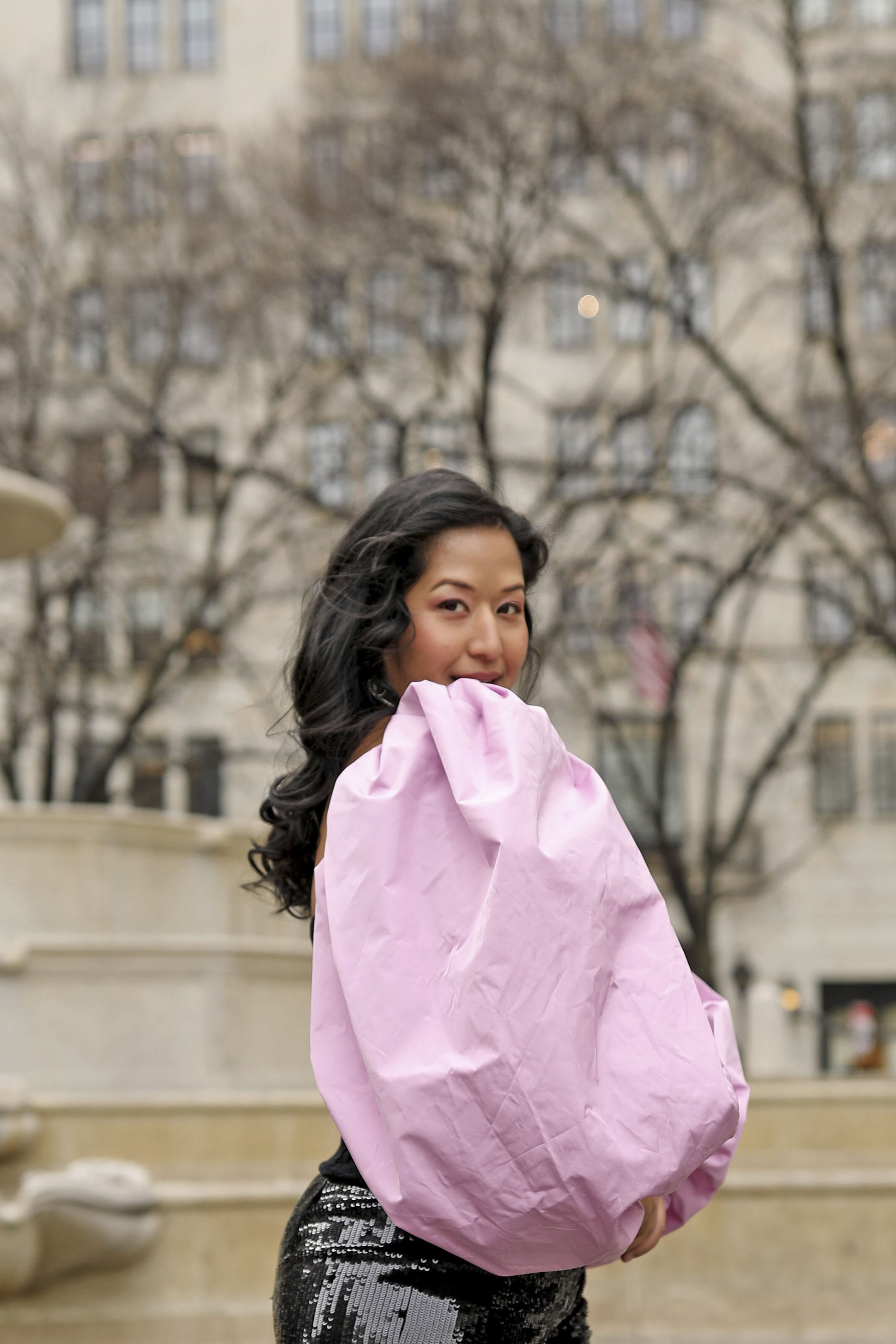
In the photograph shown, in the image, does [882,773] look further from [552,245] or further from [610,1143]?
[610,1143]

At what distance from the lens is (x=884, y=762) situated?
34.2 m

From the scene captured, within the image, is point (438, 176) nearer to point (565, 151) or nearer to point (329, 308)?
point (565, 151)

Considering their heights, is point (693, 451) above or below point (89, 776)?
above

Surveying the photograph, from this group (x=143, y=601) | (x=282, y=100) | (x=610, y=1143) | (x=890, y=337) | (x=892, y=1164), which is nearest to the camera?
(x=610, y=1143)

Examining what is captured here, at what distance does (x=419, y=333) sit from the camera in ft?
67.2

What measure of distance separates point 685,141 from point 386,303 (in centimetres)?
372

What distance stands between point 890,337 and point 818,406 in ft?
3.39

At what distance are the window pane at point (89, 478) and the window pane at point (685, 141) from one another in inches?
289

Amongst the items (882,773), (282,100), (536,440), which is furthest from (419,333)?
(882,773)

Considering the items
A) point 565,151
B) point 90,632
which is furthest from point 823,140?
point 90,632

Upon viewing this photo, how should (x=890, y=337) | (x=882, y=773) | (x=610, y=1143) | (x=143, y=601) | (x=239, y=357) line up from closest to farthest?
1. (x=610, y=1143)
2. (x=890, y=337)
3. (x=239, y=357)
4. (x=143, y=601)
5. (x=882, y=773)

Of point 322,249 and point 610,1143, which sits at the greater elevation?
point 322,249

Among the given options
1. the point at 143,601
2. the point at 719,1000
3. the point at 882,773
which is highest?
the point at 719,1000

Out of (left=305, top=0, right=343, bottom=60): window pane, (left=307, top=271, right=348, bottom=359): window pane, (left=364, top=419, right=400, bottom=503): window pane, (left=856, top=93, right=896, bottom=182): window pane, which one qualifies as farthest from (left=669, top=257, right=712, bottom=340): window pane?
(left=305, top=0, right=343, bottom=60): window pane
